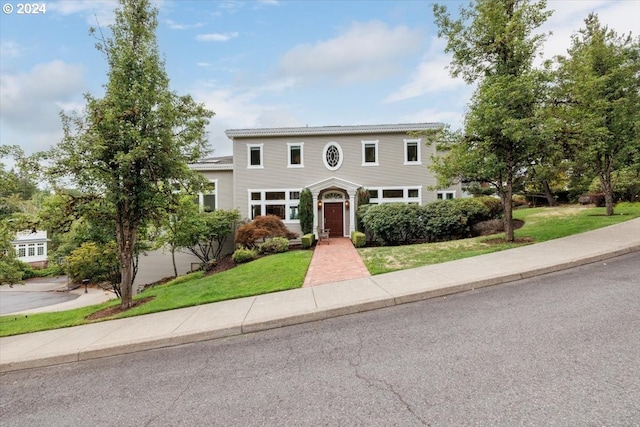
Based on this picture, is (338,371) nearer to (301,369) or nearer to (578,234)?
(301,369)

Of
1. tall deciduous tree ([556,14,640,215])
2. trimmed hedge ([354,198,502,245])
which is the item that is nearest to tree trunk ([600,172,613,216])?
tall deciduous tree ([556,14,640,215])

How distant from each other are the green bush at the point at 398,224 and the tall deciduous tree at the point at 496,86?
2.90m

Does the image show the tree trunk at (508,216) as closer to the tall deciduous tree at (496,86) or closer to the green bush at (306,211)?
the tall deciduous tree at (496,86)

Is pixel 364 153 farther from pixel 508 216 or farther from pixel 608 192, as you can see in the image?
pixel 608 192

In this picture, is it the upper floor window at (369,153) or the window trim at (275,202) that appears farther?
the window trim at (275,202)

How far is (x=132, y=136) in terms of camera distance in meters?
7.00

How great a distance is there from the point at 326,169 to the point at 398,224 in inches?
258

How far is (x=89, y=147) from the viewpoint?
698cm

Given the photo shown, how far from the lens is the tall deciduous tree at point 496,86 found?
9477 mm

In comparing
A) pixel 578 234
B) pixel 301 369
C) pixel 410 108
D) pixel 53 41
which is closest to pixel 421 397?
pixel 301 369

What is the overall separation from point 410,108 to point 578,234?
16113mm

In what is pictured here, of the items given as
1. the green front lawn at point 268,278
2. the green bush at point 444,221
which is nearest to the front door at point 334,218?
the green bush at point 444,221

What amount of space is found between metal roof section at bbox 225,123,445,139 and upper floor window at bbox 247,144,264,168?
0.65 m

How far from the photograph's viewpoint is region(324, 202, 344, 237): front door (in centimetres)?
1898
